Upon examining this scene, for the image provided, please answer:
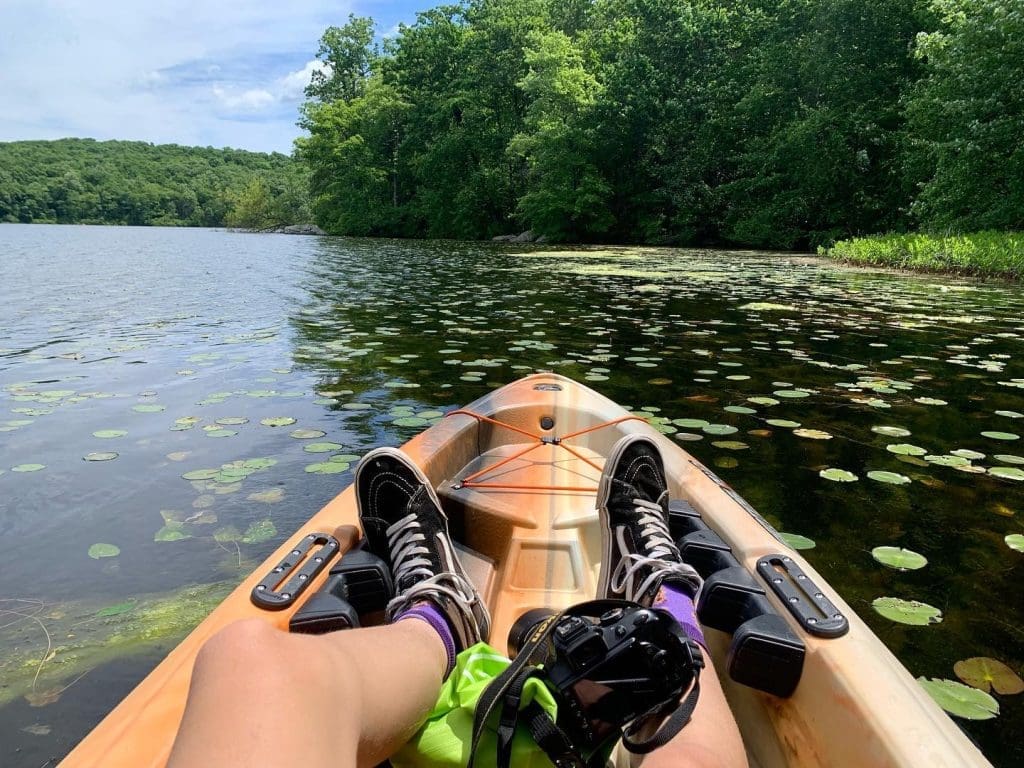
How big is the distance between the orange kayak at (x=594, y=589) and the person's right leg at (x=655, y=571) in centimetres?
8

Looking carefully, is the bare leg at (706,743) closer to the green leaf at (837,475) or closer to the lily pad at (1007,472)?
the green leaf at (837,475)

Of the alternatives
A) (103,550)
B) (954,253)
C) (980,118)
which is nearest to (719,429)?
(103,550)

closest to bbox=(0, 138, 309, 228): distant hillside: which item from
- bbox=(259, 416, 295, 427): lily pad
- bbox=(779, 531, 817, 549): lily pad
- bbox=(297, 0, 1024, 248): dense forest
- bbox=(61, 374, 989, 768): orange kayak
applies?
bbox=(297, 0, 1024, 248): dense forest

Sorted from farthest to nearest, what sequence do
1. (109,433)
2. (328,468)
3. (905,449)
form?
1. (109,433)
2. (905,449)
3. (328,468)

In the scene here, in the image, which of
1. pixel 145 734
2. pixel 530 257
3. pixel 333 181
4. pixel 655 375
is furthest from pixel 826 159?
pixel 333 181

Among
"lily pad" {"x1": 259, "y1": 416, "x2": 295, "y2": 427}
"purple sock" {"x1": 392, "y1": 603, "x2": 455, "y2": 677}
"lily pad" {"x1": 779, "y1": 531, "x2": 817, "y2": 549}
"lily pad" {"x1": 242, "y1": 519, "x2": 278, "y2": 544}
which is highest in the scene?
"purple sock" {"x1": 392, "y1": 603, "x2": 455, "y2": 677}

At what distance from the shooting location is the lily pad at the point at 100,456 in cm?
295

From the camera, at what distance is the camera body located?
3.08 feet

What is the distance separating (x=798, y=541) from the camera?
2.26m

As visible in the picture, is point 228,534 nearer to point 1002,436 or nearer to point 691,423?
point 691,423

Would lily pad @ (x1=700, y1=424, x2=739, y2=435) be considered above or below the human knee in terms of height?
below

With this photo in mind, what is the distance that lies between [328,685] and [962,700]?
59.5 inches

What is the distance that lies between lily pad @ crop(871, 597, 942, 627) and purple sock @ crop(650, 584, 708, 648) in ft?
2.91

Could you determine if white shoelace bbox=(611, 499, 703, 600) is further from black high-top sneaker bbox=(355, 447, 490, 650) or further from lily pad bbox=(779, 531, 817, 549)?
lily pad bbox=(779, 531, 817, 549)
